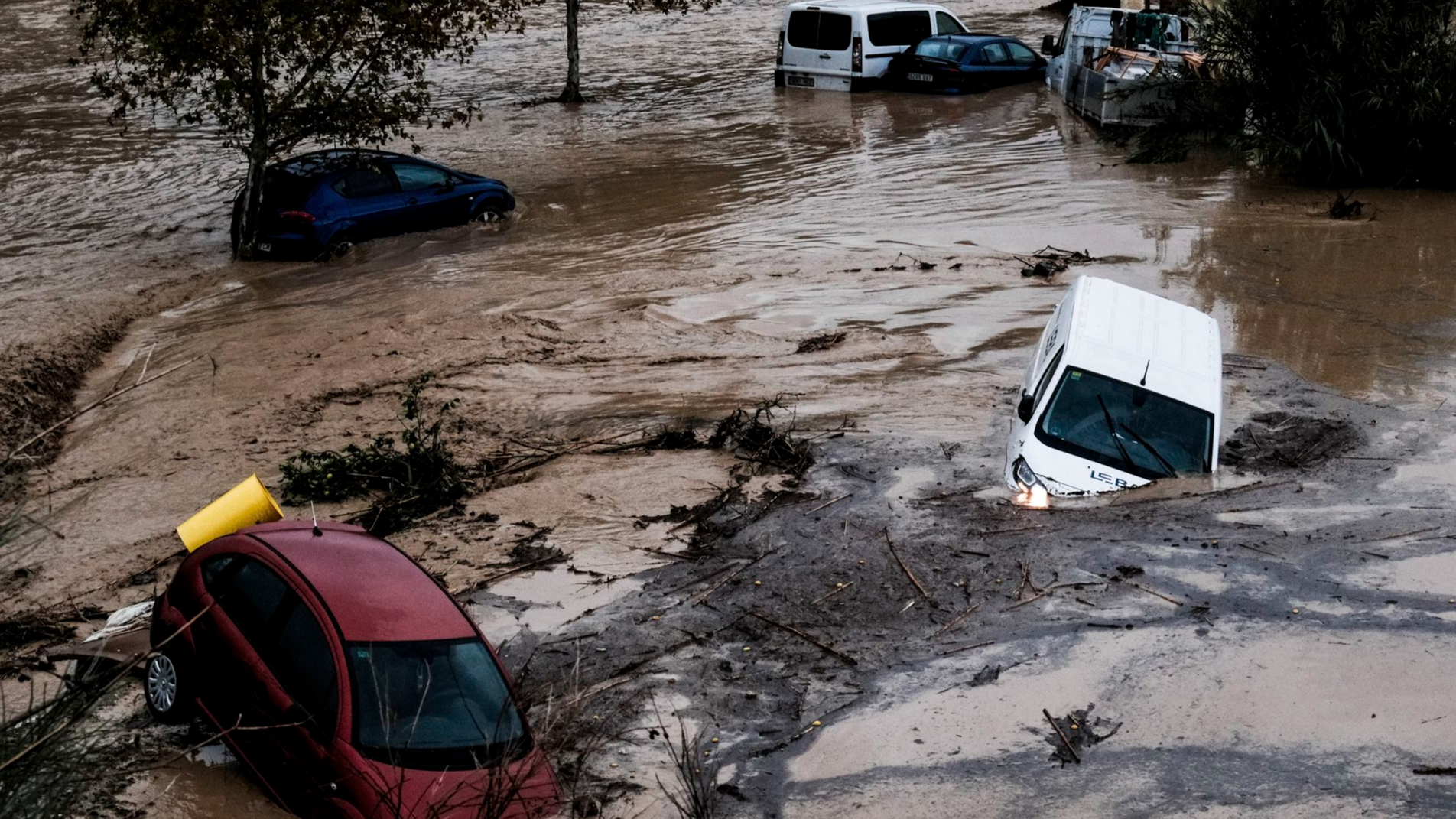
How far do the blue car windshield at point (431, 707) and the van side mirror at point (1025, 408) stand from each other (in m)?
5.08

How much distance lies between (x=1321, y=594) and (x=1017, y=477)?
2254 mm

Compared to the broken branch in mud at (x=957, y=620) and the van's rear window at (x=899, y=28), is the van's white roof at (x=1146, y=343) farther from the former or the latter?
the van's rear window at (x=899, y=28)

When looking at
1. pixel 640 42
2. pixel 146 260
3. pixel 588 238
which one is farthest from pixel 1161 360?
pixel 640 42

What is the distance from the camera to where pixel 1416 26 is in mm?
19531

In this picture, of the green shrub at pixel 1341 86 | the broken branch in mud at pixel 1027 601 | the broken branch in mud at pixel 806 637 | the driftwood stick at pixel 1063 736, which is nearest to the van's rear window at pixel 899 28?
the green shrub at pixel 1341 86

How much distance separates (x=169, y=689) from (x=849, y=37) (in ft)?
75.4

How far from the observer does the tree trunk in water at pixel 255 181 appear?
17141 mm

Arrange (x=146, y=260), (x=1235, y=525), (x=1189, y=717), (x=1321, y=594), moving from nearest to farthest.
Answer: (x=1189, y=717)
(x=1321, y=594)
(x=1235, y=525)
(x=146, y=260)

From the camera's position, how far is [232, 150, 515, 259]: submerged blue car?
56.3 feet

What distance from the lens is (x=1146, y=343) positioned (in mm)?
10742

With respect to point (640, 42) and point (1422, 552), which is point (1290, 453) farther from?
point (640, 42)

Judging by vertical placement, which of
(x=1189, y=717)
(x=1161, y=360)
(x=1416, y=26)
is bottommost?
(x=1189, y=717)

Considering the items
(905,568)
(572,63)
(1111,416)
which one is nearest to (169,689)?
(905,568)

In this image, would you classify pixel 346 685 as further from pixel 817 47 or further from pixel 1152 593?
pixel 817 47
